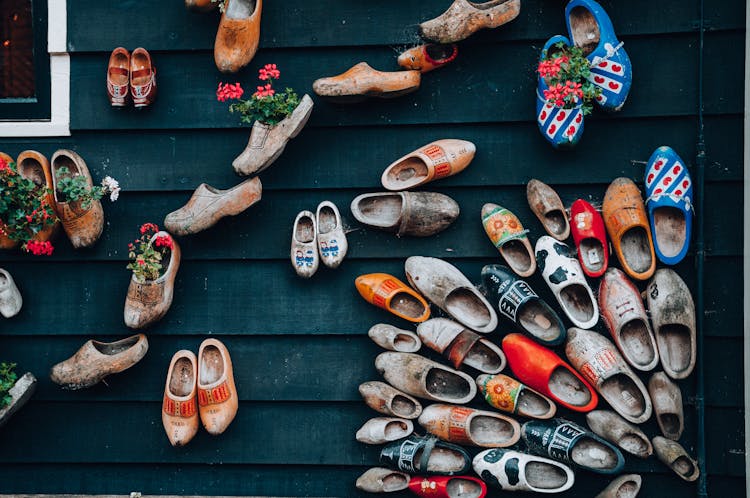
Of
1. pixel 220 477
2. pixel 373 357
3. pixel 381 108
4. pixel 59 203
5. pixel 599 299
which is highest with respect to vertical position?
pixel 381 108

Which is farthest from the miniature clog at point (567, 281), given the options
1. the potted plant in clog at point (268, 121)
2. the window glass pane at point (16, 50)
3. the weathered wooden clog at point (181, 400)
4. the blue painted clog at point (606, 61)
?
the window glass pane at point (16, 50)

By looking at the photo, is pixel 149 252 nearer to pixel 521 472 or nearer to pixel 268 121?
pixel 268 121

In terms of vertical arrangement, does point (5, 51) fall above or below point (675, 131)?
above

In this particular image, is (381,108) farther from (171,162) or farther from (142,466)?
(142,466)

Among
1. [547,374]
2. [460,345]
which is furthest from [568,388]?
[460,345]

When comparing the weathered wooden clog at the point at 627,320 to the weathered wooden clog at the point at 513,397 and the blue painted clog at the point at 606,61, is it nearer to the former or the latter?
the weathered wooden clog at the point at 513,397

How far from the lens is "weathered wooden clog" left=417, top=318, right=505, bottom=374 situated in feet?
8.87

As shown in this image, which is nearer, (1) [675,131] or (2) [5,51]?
(1) [675,131]

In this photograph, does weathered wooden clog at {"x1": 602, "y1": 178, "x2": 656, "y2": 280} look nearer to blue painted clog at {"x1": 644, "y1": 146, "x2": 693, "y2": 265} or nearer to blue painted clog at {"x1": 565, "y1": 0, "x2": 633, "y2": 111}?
blue painted clog at {"x1": 644, "y1": 146, "x2": 693, "y2": 265}

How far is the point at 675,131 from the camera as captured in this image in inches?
106

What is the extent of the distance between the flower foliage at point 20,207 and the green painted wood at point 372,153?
24cm

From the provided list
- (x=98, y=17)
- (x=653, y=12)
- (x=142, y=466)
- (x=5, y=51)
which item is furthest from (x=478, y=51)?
(x=142, y=466)

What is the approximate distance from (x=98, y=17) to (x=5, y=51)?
0.44 m

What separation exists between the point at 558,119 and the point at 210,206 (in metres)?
1.41
